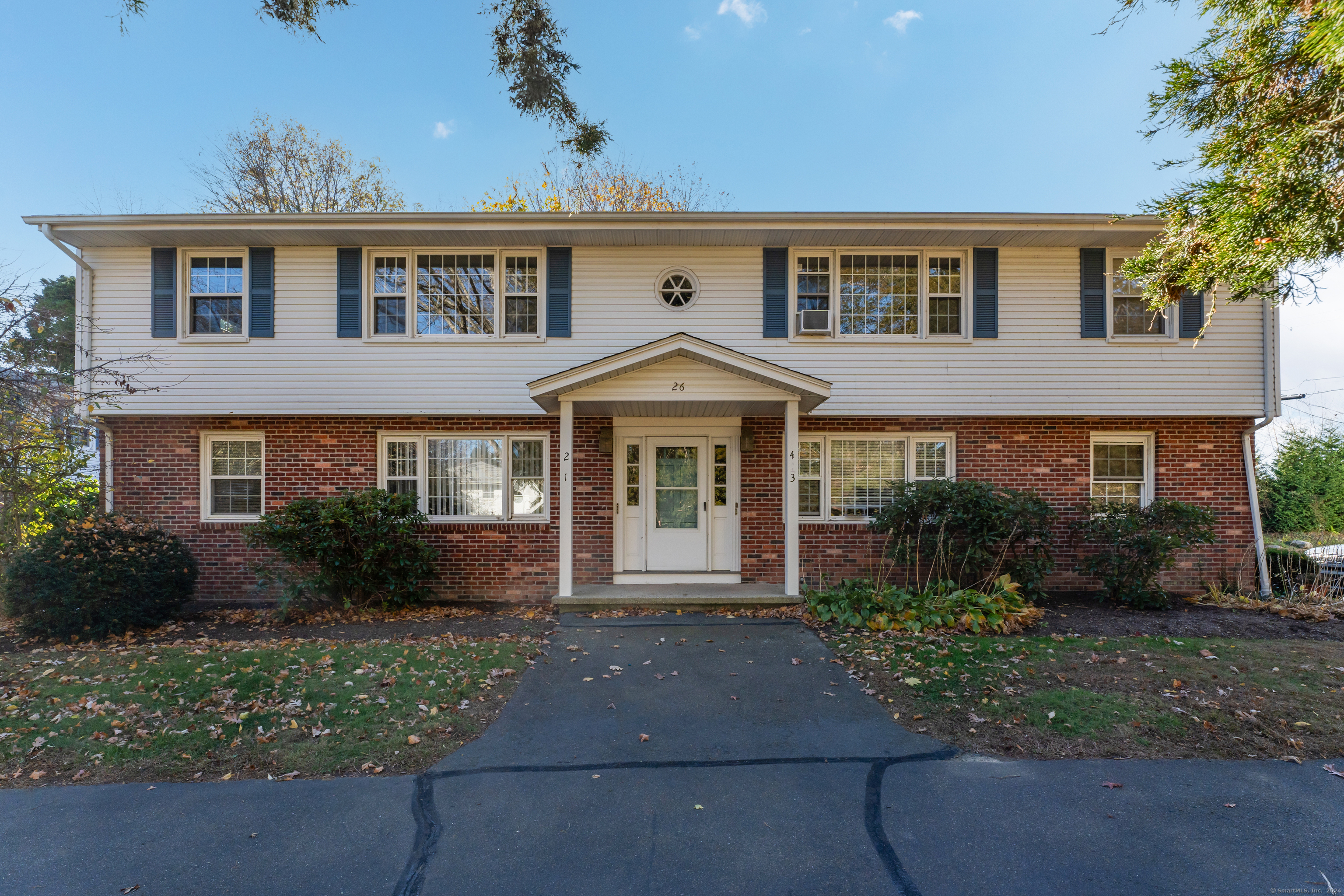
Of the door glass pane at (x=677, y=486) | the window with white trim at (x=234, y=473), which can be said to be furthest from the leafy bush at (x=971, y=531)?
the window with white trim at (x=234, y=473)

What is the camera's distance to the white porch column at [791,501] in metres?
7.69

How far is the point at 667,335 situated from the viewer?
8.60 m

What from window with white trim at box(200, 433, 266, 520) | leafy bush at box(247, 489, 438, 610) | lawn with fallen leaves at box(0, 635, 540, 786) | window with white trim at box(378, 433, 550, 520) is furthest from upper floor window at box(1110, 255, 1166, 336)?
window with white trim at box(200, 433, 266, 520)

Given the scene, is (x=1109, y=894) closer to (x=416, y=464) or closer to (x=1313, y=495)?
(x=416, y=464)

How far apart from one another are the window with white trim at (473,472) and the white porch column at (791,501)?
3.41 metres

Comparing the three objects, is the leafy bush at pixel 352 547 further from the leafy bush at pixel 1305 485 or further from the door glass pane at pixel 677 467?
the leafy bush at pixel 1305 485

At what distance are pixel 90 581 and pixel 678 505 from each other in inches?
269

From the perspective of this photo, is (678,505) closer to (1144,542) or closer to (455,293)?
(455,293)

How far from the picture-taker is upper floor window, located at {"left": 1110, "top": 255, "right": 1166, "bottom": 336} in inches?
341

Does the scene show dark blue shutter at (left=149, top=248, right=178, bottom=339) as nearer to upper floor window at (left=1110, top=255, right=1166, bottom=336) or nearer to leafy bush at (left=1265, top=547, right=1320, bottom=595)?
upper floor window at (left=1110, top=255, right=1166, bottom=336)

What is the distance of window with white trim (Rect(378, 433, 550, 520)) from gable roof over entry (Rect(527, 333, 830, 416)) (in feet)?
5.12

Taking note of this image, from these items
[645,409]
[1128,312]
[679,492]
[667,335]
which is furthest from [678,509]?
[1128,312]

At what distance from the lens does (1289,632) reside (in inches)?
272

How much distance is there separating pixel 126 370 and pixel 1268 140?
503 inches
